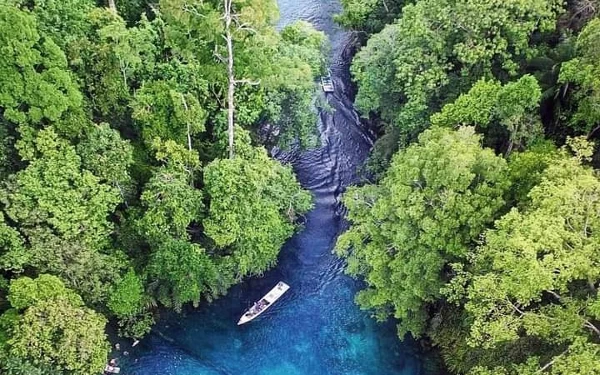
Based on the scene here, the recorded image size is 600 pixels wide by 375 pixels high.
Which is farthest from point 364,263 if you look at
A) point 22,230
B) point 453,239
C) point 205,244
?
point 22,230

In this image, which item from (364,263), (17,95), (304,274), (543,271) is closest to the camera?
(543,271)

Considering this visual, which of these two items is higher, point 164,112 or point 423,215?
point 164,112

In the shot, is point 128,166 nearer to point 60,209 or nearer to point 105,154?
point 105,154

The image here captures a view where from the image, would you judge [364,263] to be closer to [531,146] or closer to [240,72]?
[531,146]

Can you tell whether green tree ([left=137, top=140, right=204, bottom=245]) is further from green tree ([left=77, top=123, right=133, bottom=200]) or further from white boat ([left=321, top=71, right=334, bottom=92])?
white boat ([left=321, top=71, right=334, bottom=92])

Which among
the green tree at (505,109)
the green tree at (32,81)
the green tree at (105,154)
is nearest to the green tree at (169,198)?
the green tree at (105,154)

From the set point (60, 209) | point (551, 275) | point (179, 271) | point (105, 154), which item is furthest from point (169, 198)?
point (551, 275)
